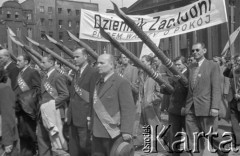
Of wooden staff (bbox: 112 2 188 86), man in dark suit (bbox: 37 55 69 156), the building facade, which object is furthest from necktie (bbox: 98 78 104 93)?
the building facade

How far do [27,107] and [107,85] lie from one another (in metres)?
1.97

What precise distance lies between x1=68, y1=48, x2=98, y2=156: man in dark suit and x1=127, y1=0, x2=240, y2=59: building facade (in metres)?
26.2

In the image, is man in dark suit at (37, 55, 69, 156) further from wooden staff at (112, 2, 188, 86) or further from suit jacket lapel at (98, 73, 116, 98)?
wooden staff at (112, 2, 188, 86)

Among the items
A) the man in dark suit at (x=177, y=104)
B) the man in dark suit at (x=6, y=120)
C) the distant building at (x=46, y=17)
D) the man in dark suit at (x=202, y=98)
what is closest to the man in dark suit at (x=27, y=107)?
the man in dark suit at (x=6, y=120)

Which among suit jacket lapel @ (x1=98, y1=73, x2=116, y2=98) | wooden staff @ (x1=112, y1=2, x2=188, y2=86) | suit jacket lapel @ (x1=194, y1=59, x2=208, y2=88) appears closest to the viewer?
wooden staff @ (x1=112, y1=2, x2=188, y2=86)

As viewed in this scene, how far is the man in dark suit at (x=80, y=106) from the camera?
18.3 feet

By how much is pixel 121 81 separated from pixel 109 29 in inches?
144

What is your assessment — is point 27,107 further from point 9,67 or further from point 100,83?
point 100,83

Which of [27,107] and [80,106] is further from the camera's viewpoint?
[27,107]

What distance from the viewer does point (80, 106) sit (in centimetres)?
562

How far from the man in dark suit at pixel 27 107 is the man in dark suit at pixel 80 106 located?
2.84ft

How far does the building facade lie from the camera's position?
34.6m

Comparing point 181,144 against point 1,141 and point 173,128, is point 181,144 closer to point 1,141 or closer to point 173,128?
point 173,128

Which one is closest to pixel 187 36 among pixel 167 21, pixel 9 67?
pixel 167 21
